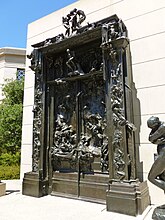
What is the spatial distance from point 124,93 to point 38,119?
2360 mm

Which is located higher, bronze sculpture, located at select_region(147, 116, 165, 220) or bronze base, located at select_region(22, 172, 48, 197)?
bronze sculpture, located at select_region(147, 116, 165, 220)

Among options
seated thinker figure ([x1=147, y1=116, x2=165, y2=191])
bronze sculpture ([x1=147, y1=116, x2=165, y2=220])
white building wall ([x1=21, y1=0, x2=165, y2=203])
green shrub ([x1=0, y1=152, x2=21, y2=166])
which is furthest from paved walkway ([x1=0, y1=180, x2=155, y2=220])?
green shrub ([x1=0, y1=152, x2=21, y2=166])

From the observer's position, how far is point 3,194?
481 centimetres

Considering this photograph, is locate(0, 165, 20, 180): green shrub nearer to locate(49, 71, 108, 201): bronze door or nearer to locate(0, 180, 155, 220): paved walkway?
locate(0, 180, 155, 220): paved walkway

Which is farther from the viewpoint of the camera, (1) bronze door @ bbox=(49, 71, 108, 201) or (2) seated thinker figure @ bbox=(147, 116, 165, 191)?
(1) bronze door @ bbox=(49, 71, 108, 201)

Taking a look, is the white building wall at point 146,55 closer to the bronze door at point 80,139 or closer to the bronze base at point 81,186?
the bronze door at point 80,139

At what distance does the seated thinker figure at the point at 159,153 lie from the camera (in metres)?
3.20

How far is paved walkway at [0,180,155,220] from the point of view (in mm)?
3379

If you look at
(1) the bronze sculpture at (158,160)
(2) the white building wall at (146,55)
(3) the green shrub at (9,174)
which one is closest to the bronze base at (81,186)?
(2) the white building wall at (146,55)

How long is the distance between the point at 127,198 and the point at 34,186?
2.29m

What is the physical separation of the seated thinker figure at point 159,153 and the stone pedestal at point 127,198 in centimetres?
51

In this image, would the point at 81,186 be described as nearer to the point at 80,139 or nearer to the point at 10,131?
the point at 80,139

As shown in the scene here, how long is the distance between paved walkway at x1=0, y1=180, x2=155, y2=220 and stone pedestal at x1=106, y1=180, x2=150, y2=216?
0.33 ft

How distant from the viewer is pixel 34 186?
15.5ft
